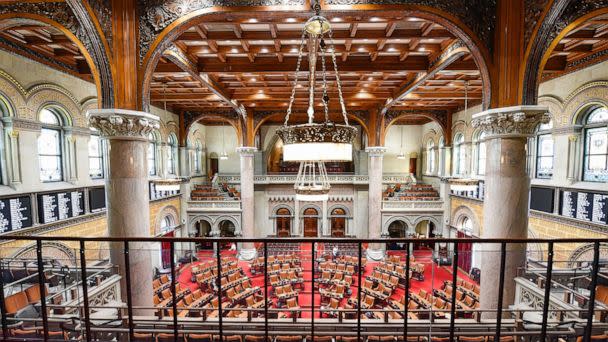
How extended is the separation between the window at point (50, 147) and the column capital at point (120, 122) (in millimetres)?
4927

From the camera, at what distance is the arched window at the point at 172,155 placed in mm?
14906

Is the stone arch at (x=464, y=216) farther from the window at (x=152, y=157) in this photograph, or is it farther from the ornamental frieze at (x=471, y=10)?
the window at (x=152, y=157)

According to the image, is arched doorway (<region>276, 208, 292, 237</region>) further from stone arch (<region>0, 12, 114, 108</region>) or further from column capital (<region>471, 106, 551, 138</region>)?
column capital (<region>471, 106, 551, 138</region>)

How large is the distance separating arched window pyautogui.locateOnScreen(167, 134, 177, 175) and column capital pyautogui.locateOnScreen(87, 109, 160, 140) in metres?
10.7

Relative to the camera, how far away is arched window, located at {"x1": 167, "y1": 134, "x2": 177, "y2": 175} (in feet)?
48.9

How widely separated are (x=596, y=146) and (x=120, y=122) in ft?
39.1

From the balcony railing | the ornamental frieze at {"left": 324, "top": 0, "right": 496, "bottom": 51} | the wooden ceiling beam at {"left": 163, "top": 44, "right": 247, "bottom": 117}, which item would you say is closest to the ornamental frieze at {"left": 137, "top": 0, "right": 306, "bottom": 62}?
the wooden ceiling beam at {"left": 163, "top": 44, "right": 247, "bottom": 117}

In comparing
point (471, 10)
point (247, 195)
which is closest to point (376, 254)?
point (247, 195)

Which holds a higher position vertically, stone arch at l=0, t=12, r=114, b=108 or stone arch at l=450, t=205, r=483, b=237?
stone arch at l=0, t=12, r=114, b=108

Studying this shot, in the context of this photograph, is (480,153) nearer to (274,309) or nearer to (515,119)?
(515,119)

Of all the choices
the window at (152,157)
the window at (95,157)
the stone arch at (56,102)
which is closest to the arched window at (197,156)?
the window at (152,157)

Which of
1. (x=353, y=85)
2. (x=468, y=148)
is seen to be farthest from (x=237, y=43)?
(x=468, y=148)

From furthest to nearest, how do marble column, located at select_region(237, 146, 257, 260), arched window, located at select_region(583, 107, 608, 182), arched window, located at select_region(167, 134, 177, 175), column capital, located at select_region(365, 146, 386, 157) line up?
1. arched window, located at select_region(167, 134, 177, 175)
2. marble column, located at select_region(237, 146, 257, 260)
3. column capital, located at select_region(365, 146, 386, 157)
4. arched window, located at select_region(583, 107, 608, 182)

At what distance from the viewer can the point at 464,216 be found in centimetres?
1427
